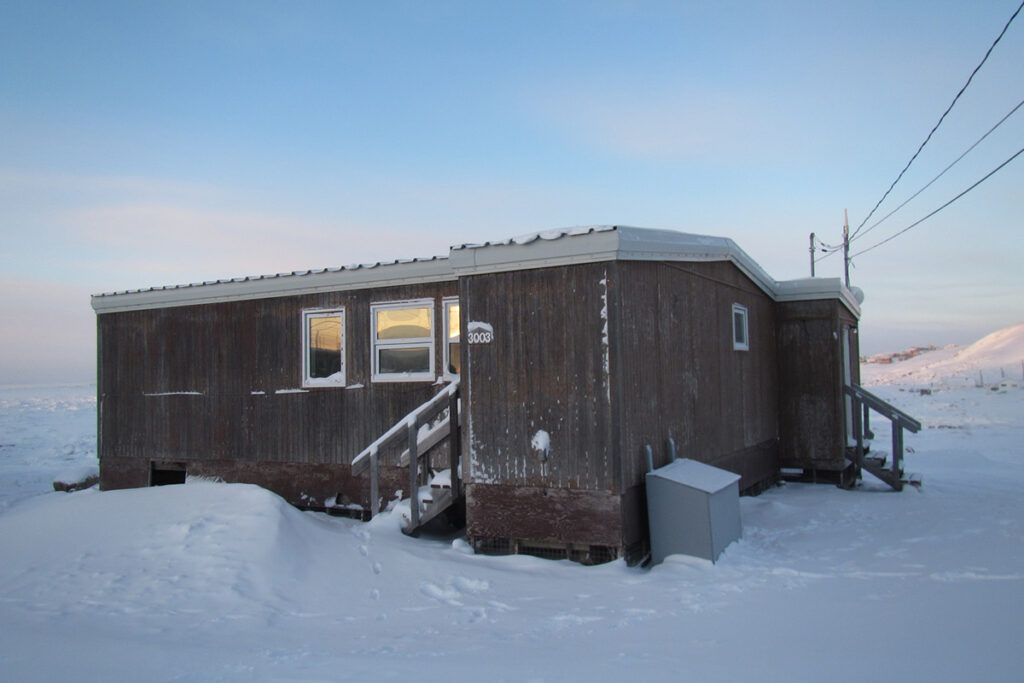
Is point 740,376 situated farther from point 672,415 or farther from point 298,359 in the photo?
point 298,359

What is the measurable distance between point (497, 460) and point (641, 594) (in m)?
2.11

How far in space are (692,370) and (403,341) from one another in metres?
3.72

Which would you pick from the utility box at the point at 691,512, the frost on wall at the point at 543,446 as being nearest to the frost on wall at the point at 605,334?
the frost on wall at the point at 543,446

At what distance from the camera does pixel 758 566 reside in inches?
257

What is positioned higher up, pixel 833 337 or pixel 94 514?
pixel 833 337

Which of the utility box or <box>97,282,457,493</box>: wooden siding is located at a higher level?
<box>97,282,457,493</box>: wooden siding

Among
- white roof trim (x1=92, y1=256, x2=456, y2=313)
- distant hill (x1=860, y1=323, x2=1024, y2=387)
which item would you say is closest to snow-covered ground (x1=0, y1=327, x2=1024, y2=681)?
white roof trim (x1=92, y1=256, x2=456, y2=313)

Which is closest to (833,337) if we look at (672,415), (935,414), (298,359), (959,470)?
(959,470)

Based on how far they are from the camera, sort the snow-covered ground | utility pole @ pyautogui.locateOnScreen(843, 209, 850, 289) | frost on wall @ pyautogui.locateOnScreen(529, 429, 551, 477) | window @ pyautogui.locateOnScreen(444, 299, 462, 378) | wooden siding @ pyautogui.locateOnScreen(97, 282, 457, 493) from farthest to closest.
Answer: utility pole @ pyautogui.locateOnScreen(843, 209, 850, 289) → wooden siding @ pyautogui.locateOnScreen(97, 282, 457, 493) → window @ pyautogui.locateOnScreen(444, 299, 462, 378) → frost on wall @ pyautogui.locateOnScreen(529, 429, 551, 477) → the snow-covered ground

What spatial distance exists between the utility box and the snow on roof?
218 cm

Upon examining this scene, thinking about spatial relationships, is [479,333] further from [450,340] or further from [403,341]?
[403,341]

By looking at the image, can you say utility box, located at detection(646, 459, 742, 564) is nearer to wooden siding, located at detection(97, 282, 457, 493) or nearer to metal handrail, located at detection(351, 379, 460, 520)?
metal handrail, located at detection(351, 379, 460, 520)

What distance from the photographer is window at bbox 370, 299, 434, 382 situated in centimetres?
945

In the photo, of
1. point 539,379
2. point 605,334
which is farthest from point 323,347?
point 605,334
